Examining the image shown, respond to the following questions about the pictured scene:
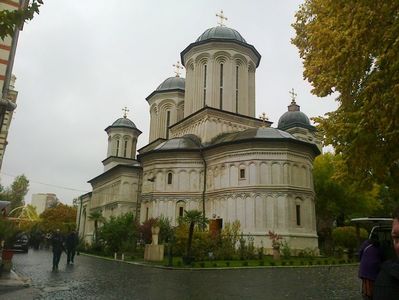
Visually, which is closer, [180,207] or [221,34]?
[180,207]

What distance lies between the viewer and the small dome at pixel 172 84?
4312 centimetres

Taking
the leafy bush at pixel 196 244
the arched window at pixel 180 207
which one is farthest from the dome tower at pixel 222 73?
the leafy bush at pixel 196 244

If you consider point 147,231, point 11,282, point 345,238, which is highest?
point 345,238

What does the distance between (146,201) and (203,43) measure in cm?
1503

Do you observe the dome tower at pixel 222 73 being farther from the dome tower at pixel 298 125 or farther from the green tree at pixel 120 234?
the dome tower at pixel 298 125

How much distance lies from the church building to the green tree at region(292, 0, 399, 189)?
15.9 metres

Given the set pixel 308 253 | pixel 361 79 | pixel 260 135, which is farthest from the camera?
pixel 260 135

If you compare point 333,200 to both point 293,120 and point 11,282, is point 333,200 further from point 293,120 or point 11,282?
point 11,282

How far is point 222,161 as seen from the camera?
28891mm

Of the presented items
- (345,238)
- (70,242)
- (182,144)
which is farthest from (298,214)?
(70,242)

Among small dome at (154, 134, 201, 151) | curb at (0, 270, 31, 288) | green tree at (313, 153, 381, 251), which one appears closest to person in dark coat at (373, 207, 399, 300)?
curb at (0, 270, 31, 288)

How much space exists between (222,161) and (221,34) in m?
13.3

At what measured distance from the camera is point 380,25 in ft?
24.6

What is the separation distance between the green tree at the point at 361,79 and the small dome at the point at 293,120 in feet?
125
